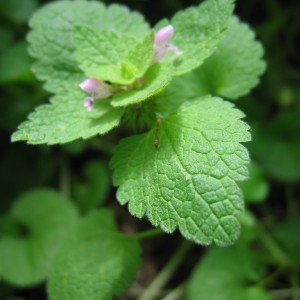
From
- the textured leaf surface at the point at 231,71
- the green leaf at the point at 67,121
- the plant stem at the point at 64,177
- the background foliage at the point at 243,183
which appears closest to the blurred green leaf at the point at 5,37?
the background foliage at the point at 243,183

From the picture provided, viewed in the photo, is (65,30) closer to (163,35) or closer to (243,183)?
(163,35)

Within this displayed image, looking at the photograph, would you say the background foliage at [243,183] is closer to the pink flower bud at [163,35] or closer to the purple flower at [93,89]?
the purple flower at [93,89]

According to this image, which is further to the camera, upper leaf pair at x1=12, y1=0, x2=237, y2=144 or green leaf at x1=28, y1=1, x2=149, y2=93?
green leaf at x1=28, y1=1, x2=149, y2=93

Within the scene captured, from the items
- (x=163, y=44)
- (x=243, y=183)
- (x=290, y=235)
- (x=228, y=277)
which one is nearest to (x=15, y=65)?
(x=163, y=44)

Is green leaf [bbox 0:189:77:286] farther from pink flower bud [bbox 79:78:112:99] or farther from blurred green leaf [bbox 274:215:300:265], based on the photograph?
blurred green leaf [bbox 274:215:300:265]

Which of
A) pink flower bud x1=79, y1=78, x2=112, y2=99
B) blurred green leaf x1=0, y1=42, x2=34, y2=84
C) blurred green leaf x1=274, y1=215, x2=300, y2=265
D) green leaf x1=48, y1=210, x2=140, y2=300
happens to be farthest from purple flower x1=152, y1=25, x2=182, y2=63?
blurred green leaf x1=274, y1=215, x2=300, y2=265

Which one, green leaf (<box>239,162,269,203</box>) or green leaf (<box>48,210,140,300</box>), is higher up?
green leaf (<box>48,210,140,300</box>)


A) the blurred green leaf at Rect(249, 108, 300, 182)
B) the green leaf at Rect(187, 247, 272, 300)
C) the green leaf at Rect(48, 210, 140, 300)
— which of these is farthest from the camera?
the blurred green leaf at Rect(249, 108, 300, 182)
